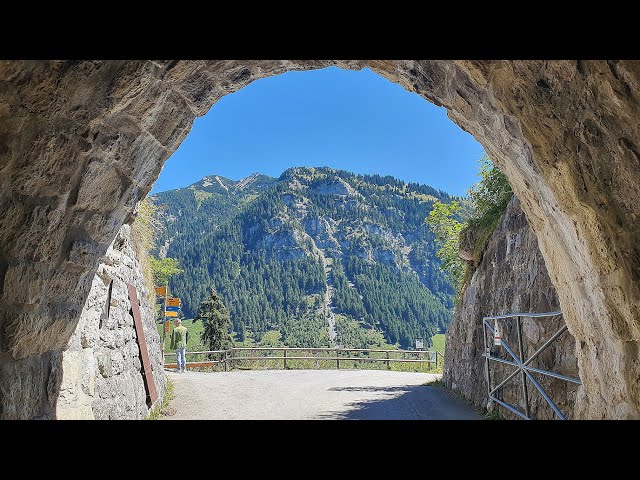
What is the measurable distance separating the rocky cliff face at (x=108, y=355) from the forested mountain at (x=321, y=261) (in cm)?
8173

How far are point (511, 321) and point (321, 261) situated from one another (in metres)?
150

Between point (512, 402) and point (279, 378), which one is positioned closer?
point (512, 402)

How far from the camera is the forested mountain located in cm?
11581

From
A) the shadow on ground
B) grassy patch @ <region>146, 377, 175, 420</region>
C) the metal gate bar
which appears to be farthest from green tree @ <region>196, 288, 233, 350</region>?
the metal gate bar

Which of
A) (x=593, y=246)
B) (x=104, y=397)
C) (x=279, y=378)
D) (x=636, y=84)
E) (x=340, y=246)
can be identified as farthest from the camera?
(x=340, y=246)

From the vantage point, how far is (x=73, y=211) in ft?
12.1

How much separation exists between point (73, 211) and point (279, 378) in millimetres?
10523

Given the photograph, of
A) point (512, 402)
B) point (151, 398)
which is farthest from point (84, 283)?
point (512, 402)

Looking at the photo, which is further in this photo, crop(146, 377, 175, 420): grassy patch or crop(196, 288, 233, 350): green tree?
crop(196, 288, 233, 350): green tree

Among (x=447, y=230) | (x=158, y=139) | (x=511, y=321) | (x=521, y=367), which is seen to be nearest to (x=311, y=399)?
(x=511, y=321)

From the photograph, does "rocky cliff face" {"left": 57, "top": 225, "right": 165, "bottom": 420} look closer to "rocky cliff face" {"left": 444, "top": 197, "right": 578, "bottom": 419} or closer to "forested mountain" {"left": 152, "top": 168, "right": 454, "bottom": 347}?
"rocky cliff face" {"left": 444, "top": 197, "right": 578, "bottom": 419}

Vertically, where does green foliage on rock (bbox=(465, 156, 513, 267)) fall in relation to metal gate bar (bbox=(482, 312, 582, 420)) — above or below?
above

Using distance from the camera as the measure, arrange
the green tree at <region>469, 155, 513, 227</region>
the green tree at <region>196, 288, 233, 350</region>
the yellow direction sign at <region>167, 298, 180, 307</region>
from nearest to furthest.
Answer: the green tree at <region>469, 155, 513, 227</region>, the yellow direction sign at <region>167, 298, 180, 307</region>, the green tree at <region>196, 288, 233, 350</region>
